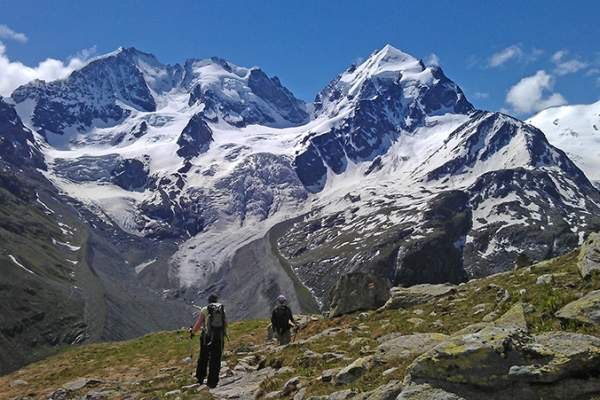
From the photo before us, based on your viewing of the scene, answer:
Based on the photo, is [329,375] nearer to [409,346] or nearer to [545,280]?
[409,346]

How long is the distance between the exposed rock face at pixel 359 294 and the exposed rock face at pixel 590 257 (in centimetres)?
1572

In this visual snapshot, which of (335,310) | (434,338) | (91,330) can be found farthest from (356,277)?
(91,330)

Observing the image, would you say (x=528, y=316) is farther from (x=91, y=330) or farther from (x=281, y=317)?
(x=91, y=330)

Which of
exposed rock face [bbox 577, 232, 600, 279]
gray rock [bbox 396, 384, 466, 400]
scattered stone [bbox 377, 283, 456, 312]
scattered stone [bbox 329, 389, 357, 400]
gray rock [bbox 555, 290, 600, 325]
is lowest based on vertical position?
scattered stone [bbox 329, 389, 357, 400]

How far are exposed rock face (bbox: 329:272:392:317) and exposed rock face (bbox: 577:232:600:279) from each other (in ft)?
51.6

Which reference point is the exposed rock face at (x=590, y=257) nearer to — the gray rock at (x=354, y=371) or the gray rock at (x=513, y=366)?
the gray rock at (x=513, y=366)

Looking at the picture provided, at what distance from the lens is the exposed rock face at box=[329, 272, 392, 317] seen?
33.5 m

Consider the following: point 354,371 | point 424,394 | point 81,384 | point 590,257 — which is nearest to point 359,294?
point 590,257

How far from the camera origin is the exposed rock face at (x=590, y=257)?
17.4 m

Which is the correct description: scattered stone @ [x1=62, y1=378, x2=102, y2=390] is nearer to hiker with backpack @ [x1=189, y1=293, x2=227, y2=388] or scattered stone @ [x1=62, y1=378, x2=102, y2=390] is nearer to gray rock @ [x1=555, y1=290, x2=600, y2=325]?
hiker with backpack @ [x1=189, y1=293, x2=227, y2=388]

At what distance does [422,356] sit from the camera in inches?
448

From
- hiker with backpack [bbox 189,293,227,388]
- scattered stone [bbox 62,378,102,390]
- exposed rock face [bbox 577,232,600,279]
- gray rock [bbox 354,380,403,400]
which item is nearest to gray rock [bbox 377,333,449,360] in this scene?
gray rock [bbox 354,380,403,400]

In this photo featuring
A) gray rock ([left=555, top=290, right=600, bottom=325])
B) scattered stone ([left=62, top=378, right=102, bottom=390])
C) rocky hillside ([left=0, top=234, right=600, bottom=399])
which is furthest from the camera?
scattered stone ([left=62, top=378, right=102, bottom=390])

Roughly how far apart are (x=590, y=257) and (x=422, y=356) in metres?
10.4
